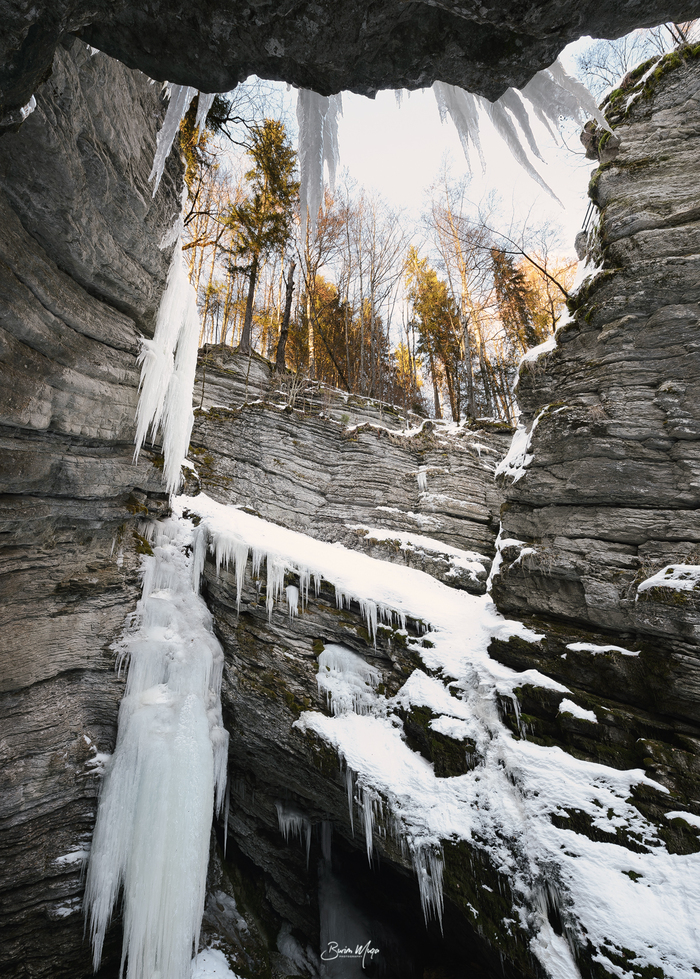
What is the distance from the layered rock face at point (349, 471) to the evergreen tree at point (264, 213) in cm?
316

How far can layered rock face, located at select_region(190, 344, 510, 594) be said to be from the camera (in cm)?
945

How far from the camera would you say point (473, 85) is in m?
1.91

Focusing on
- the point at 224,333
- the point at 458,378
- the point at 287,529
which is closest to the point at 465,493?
the point at 287,529

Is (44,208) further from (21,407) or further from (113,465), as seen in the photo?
(113,465)

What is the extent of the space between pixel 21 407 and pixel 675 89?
381 inches

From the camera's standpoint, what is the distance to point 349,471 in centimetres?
1099

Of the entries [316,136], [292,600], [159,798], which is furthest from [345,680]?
[316,136]

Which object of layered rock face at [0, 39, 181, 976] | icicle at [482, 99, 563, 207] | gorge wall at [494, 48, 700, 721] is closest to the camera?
icicle at [482, 99, 563, 207]

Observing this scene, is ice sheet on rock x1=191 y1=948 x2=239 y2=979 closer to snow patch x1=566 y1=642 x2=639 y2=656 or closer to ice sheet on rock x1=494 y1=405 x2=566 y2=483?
snow patch x1=566 y1=642 x2=639 y2=656

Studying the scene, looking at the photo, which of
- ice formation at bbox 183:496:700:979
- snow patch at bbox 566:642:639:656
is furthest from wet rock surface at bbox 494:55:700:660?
ice formation at bbox 183:496:700:979

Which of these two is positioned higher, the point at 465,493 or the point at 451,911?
the point at 465,493

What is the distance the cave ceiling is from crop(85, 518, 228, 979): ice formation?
5654mm

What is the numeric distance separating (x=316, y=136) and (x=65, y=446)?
407 cm

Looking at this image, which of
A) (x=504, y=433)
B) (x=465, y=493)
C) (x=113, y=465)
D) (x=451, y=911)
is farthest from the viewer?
(x=504, y=433)
